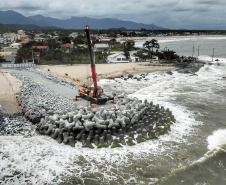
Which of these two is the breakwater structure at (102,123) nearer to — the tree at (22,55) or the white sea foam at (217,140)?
the white sea foam at (217,140)

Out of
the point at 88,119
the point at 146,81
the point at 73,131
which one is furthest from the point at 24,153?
the point at 146,81

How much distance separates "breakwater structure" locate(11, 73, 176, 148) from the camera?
1719cm

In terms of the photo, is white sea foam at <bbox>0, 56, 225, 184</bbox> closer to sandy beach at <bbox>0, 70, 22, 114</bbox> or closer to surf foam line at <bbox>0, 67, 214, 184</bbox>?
surf foam line at <bbox>0, 67, 214, 184</bbox>

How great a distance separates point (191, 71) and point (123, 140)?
36782 mm

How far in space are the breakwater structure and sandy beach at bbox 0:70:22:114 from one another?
198cm

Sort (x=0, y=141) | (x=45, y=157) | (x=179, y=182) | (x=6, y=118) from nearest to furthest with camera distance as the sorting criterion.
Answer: (x=179, y=182) → (x=45, y=157) → (x=0, y=141) → (x=6, y=118)

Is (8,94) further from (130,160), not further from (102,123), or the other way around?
(130,160)

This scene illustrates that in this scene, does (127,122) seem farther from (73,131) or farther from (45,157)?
(45,157)

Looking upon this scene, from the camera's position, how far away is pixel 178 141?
17938mm

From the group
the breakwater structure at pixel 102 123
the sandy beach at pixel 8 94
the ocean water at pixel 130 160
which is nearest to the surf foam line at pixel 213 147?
the ocean water at pixel 130 160

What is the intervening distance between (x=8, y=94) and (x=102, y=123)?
48.4ft

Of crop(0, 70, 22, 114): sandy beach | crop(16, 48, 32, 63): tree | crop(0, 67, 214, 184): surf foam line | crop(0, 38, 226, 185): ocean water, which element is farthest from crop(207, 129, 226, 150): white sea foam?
crop(16, 48, 32, 63): tree

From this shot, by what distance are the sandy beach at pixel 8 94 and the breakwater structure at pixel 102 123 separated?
6.51 ft

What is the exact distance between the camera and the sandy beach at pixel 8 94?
23.6 meters
